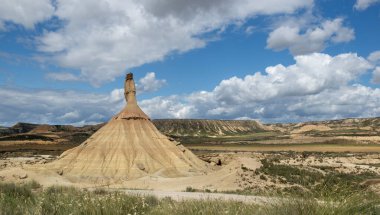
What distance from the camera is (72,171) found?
1478 inches

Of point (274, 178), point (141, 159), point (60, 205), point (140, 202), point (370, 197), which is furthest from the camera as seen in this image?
point (141, 159)

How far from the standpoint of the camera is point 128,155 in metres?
39.5

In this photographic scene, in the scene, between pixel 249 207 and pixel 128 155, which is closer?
pixel 249 207

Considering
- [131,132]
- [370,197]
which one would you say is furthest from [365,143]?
[370,197]

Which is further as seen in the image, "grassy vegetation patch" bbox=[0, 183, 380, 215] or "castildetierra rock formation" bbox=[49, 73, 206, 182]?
"castildetierra rock formation" bbox=[49, 73, 206, 182]

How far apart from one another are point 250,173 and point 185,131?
158 m

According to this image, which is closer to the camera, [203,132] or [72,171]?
[72,171]

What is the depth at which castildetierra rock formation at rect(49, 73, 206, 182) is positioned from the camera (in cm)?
3734

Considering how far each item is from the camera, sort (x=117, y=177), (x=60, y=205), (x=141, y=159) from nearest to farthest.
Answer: (x=60, y=205) → (x=117, y=177) → (x=141, y=159)

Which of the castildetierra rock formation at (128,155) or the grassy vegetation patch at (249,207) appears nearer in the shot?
the grassy vegetation patch at (249,207)

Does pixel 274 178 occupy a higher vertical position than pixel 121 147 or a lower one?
lower

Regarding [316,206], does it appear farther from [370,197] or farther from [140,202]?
[140,202]

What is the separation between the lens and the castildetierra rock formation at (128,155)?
3734cm

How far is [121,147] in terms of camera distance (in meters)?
39.8
